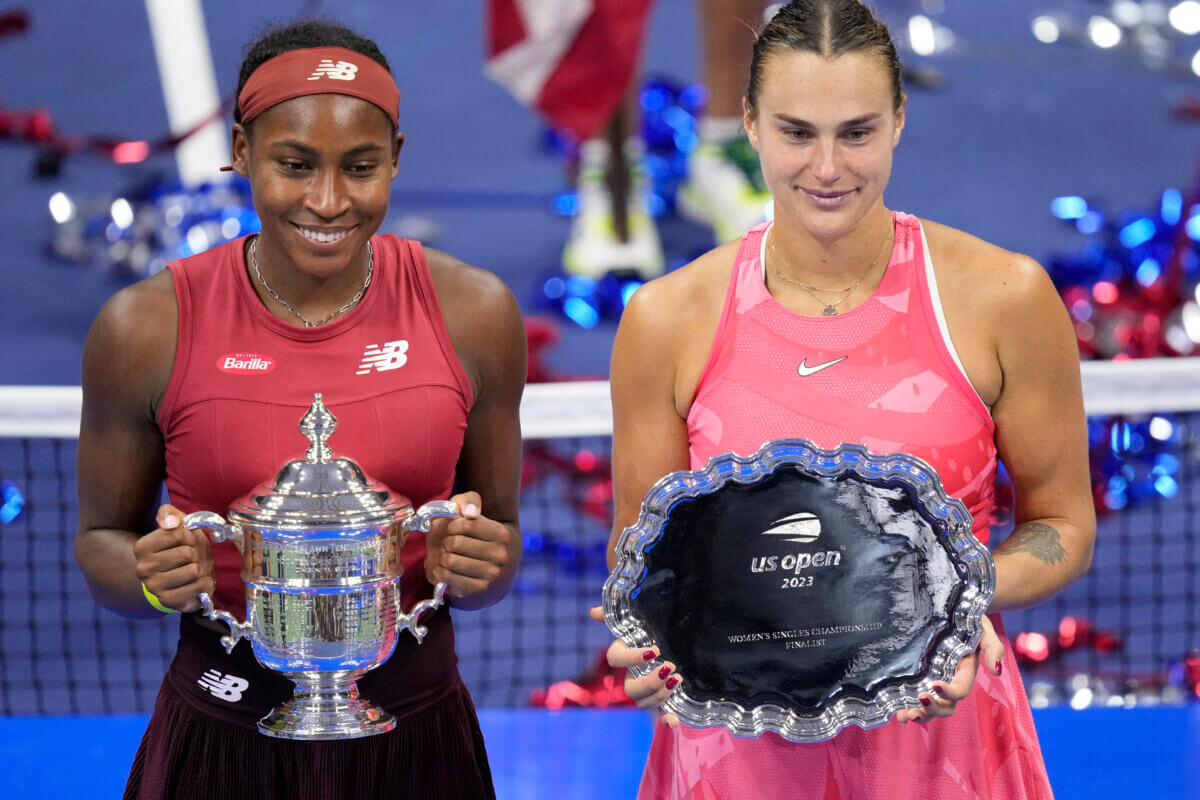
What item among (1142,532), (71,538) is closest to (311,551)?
(71,538)

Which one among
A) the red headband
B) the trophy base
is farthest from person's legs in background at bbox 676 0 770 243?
the trophy base

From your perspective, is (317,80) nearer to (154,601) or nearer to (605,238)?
(154,601)

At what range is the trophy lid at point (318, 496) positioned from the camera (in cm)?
193

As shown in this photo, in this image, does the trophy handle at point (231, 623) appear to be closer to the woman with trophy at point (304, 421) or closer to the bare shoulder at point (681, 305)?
the woman with trophy at point (304, 421)

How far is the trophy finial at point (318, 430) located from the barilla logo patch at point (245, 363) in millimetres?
203

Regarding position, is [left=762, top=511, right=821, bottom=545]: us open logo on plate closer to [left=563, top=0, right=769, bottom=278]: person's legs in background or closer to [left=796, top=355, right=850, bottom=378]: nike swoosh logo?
[left=796, top=355, right=850, bottom=378]: nike swoosh logo

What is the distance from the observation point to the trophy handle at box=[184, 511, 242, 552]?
6.40 feet

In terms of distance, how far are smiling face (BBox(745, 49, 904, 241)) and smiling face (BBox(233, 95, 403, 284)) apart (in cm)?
53

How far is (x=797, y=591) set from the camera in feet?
6.43

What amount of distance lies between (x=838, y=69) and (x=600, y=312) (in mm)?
4772

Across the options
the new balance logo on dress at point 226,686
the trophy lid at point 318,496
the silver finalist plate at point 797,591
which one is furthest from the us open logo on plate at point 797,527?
the new balance logo on dress at point 226,686

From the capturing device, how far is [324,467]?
1965 millimetres

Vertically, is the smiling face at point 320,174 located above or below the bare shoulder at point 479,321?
above

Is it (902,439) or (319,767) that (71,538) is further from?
(902,439)
